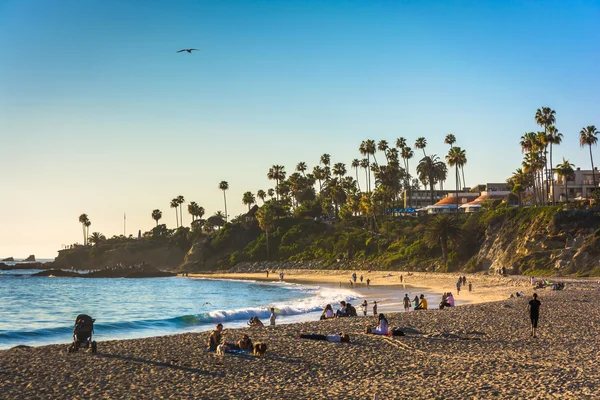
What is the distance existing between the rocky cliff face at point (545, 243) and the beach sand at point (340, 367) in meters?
44.8

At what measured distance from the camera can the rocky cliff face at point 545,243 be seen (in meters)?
66.8

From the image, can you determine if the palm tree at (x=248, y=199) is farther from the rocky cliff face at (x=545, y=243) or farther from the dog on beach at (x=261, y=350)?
the dog on beach at (x=261, y=350)

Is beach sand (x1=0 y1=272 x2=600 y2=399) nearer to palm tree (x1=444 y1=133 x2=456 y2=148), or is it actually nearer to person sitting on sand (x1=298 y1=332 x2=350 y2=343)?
person sitting on sand (x1=298 y1=332 x2=350 y2=343)

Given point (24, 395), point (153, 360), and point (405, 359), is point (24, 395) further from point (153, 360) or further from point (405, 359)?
point (405, 359)

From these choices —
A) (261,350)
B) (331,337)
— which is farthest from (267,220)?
(261,350)

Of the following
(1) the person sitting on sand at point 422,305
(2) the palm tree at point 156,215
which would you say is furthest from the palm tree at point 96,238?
(1) the person sitting on sand at point 422,305

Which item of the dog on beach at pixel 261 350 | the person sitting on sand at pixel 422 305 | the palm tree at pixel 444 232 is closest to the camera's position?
the dog on beach at pixel 261 350

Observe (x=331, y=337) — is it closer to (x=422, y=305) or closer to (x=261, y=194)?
(x=422, y=305)

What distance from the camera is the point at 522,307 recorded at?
34094 millimetres

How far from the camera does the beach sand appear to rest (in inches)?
575

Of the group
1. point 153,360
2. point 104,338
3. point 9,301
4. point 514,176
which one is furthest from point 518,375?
point 514,176

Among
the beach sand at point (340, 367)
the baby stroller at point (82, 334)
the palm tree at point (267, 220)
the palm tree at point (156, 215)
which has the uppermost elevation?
the palm tree at point (156, 215)

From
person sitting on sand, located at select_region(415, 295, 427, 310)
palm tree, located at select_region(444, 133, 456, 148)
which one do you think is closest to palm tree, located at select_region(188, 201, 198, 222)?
palm tree, located at select_region(444, 133, 456, 148)

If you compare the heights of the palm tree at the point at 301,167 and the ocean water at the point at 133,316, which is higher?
the palm tree at the point at 301,167
